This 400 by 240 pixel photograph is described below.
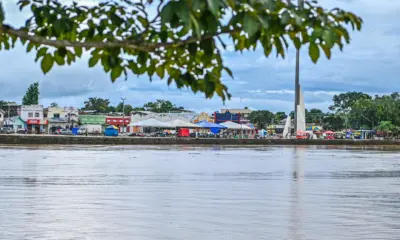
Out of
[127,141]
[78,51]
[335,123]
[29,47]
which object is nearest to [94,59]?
[78,51]

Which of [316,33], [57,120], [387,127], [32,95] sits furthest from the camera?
[32,95]

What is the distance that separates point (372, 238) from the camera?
A: 38.2ft

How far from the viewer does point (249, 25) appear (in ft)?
12.8

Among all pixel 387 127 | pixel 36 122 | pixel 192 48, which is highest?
pixel 387 127

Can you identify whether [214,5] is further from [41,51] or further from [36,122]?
[36,122]

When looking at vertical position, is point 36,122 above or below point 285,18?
above

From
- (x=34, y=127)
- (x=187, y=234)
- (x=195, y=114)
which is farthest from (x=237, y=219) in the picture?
(x=195, y=114)

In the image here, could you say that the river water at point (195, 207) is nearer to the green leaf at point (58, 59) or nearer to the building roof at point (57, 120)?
the green leaf at point (58, 59)

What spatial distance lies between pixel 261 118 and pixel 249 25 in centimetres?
18019

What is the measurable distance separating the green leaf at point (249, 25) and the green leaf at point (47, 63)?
1646 mm

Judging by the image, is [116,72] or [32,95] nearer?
[116,72]

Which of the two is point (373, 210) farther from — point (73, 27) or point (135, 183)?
point (73, 27)

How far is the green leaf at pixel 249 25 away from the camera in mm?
3896

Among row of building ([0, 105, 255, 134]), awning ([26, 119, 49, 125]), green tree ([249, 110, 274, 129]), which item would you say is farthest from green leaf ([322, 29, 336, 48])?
green tree ([249, 110, 274, 129])
